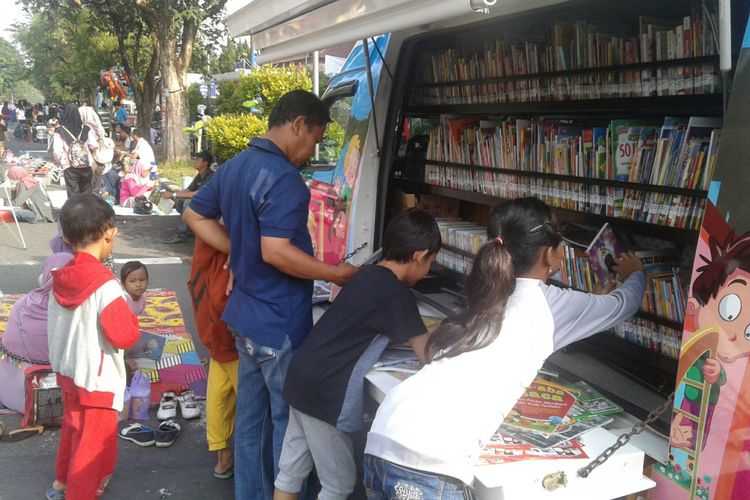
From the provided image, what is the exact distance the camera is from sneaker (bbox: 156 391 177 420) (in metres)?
4.43

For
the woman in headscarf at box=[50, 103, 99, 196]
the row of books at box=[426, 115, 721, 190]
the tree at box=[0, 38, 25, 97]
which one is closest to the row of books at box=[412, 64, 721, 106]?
the row of books at box=[426, 115, 721, 190]

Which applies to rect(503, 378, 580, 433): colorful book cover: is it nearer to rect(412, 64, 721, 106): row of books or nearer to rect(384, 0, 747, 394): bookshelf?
rect(384, 0, 747, 394): bookshelf

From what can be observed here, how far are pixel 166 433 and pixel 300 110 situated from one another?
2.26 m

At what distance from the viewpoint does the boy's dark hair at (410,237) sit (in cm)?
254

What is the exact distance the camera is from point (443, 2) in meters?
2.05

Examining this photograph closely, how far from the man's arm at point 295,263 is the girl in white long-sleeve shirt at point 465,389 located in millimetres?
691

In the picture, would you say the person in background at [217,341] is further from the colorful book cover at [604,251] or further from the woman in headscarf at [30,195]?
the woman in headscarf at [30,195]

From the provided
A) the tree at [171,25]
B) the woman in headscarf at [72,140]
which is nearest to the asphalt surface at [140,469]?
the woman in headscarf at [72,140]

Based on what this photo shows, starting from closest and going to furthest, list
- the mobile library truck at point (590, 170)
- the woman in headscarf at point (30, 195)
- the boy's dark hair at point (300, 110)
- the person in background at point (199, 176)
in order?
the mobile library truck at point (590, 170) → the boy's dark hair at point (300, 110) → the person in background at point (199, 176) → the woman in headscarf at point (30, 195)

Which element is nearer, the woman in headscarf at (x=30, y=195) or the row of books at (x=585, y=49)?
the row of books at (x=585, y=49)

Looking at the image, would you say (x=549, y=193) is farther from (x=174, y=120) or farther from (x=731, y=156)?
(x=174, y=120)

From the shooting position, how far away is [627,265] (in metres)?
2.71

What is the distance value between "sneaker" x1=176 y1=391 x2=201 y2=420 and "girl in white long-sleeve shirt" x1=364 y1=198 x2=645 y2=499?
2528 mm

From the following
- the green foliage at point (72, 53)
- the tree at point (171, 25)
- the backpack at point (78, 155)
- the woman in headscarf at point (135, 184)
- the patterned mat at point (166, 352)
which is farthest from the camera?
the green foliage at point (72, 53)
